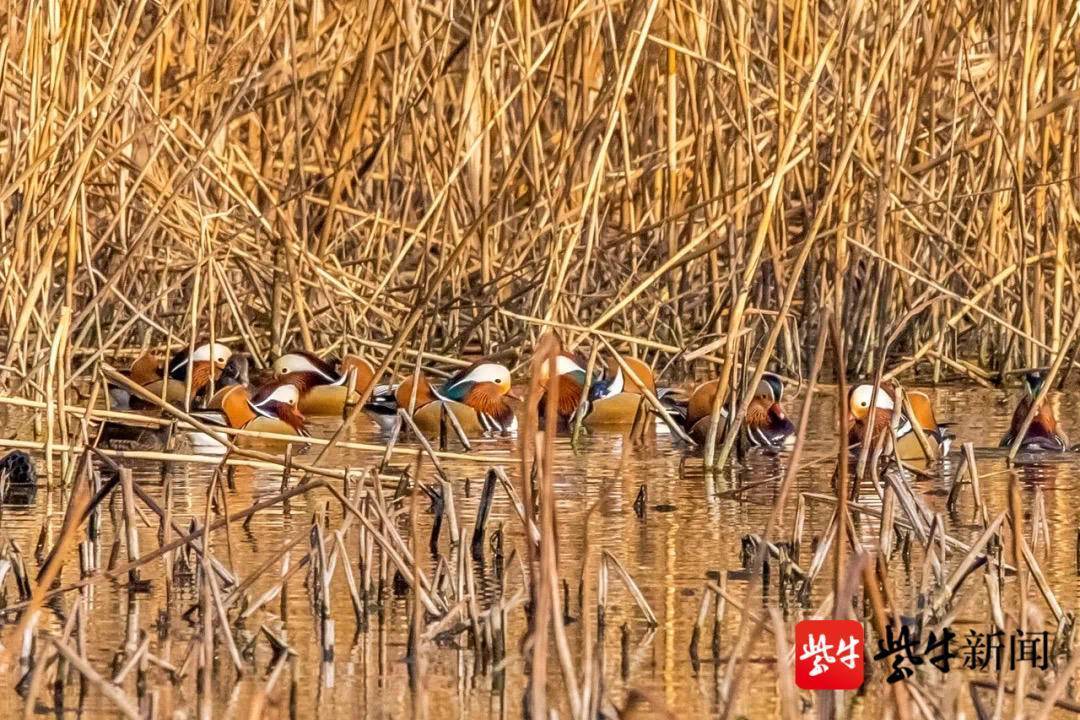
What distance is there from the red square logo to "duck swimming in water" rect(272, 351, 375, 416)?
455 cm

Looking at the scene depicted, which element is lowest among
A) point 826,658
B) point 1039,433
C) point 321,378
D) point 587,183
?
point 826,658

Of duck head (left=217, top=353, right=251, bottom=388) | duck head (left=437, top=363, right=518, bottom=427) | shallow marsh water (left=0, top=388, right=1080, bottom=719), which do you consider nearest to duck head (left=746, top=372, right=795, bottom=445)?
shallow marsh water (left=0, top=388, right=1080, bottom=719)

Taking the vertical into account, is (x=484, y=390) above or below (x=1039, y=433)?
above

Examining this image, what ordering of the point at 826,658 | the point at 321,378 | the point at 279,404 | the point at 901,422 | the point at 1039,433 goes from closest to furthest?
the point at 826,658 < the point at 1039,433 < the point at 901,422 < the point at 279,404 < the point at 321,378

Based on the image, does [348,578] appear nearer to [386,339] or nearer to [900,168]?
[900,168]

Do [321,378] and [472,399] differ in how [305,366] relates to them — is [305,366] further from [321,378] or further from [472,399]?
[472,399]

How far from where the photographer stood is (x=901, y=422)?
24.3 feet

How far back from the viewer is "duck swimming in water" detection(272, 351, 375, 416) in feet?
27.6

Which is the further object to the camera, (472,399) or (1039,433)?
Answer: (472,399)

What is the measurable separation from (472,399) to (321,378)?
63 cm

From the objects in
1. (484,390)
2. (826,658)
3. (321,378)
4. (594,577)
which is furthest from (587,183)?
(826,658)

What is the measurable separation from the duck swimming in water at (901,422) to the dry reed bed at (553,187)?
0.22m

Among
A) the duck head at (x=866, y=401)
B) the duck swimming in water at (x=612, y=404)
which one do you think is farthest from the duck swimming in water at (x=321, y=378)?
the duck head at (x=866, y=401)

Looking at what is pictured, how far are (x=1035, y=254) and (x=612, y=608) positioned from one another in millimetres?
4529
